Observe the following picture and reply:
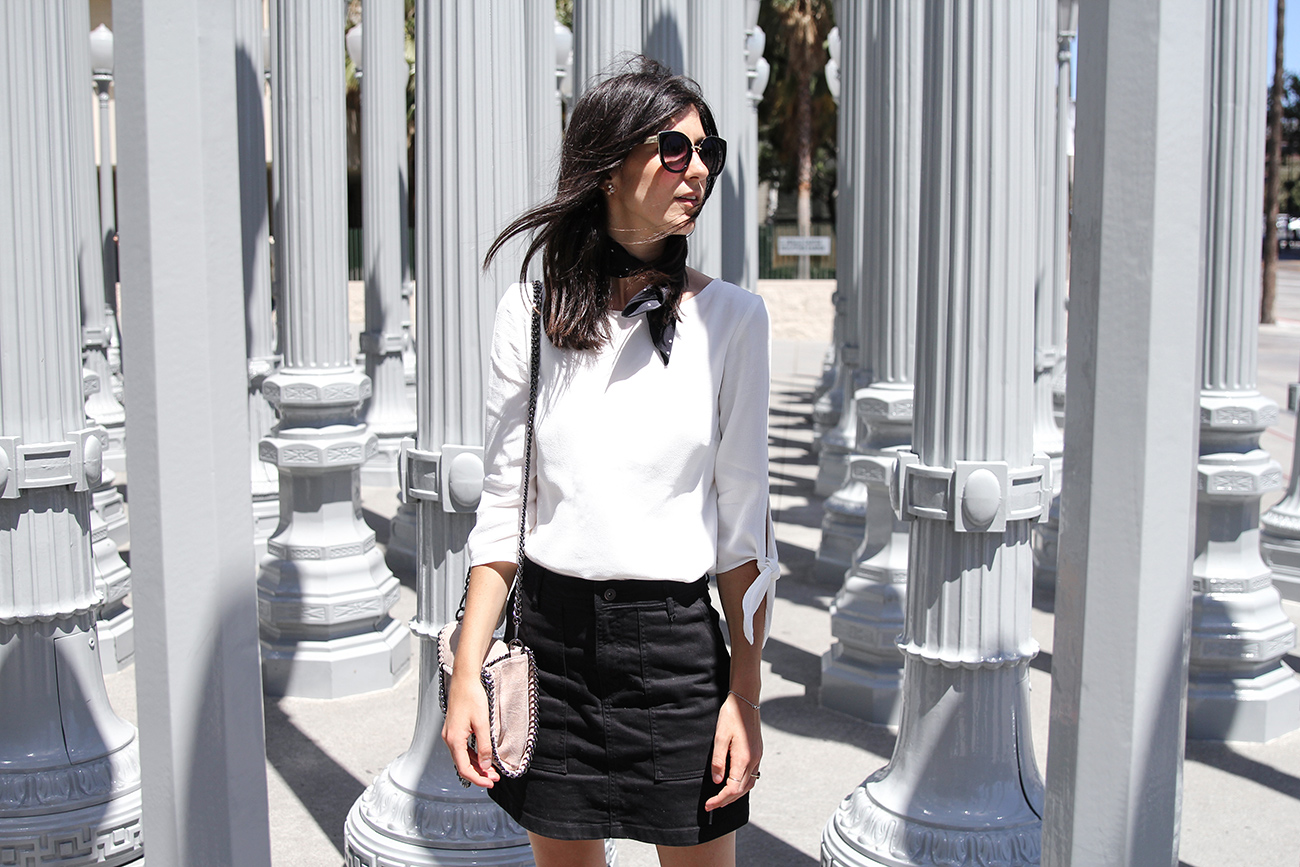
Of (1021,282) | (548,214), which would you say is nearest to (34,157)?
(548,214)

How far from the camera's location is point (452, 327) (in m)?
3.66

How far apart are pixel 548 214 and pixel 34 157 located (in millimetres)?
2415

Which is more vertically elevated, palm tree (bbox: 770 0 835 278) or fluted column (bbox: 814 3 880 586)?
palm tree (bbox: 770 0 835 278)

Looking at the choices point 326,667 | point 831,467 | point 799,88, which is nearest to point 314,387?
point 326,667

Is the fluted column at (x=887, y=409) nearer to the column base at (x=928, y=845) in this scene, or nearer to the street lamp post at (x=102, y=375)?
the column base at (x=928, y=845)

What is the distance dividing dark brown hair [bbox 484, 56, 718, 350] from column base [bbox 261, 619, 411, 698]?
4086 mm

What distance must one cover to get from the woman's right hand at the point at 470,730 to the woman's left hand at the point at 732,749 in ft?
1.36

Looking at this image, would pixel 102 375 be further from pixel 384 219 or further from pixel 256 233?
pixel 256 233

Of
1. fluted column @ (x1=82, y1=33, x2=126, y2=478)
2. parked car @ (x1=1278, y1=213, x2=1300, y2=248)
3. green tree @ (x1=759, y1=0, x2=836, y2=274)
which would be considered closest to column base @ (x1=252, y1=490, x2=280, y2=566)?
fluted column @ (x1=82, y1=33, x2=126, y2=478)

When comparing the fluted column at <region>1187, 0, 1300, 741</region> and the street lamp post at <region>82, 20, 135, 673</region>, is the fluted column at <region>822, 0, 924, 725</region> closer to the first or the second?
the fluted column at <region>1187, 0, 1300, 741</region>

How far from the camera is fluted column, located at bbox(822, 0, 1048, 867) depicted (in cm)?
343

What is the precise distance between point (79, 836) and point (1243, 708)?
15.7 feet

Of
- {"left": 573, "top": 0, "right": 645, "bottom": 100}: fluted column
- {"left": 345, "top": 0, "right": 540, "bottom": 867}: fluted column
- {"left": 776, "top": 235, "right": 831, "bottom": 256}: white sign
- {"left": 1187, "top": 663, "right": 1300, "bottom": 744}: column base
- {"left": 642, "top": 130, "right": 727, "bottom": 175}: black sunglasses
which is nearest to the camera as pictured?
{"left": 642, "top": 130, "right": 727, "bottom": 175}: black sunglasses

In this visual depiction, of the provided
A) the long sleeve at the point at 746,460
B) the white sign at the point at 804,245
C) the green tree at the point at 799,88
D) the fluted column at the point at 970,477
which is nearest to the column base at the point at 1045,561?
the fluted column at the point at 970,477
